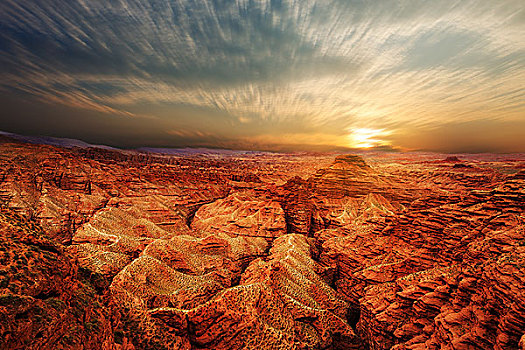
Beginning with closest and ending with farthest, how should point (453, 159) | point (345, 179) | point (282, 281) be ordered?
point (282, 281) → point (345, 179) → point (453, 159)

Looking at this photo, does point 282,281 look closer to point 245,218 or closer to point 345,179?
point 245,218

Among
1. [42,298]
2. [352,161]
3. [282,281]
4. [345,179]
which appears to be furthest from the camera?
[352,161]

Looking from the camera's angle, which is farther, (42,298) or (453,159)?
(453,159)

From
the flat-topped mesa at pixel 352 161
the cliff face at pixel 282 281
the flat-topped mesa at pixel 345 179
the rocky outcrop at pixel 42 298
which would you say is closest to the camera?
the rocky outcrop at pixel 42 298

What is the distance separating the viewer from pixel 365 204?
43.9 m

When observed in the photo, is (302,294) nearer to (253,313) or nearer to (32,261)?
(253,313)

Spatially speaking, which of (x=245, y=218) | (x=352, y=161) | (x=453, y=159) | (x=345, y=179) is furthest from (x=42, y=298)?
(x=453, y=159)

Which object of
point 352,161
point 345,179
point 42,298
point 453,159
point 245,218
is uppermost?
point 453,159

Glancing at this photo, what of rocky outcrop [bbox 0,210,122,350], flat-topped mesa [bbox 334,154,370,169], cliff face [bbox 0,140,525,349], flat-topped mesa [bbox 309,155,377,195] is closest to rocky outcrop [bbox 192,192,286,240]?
cliff face [bbox 0,140,525,349]

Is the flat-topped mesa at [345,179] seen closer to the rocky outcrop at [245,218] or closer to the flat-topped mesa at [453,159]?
the rocky outcrop at [245,218]

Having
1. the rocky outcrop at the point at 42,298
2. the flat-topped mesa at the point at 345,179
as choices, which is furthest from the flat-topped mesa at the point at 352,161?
the rocky outcrop at the point at 42,298

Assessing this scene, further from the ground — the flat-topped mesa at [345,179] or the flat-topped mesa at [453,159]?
the flat-topped mesa at [453,159]

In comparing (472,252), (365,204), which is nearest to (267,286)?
(472,252)

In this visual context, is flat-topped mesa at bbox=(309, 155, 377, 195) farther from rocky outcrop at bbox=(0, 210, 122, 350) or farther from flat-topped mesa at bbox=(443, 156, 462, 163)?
rocky outcrop at bbox=(0, 210, 122, 350)
